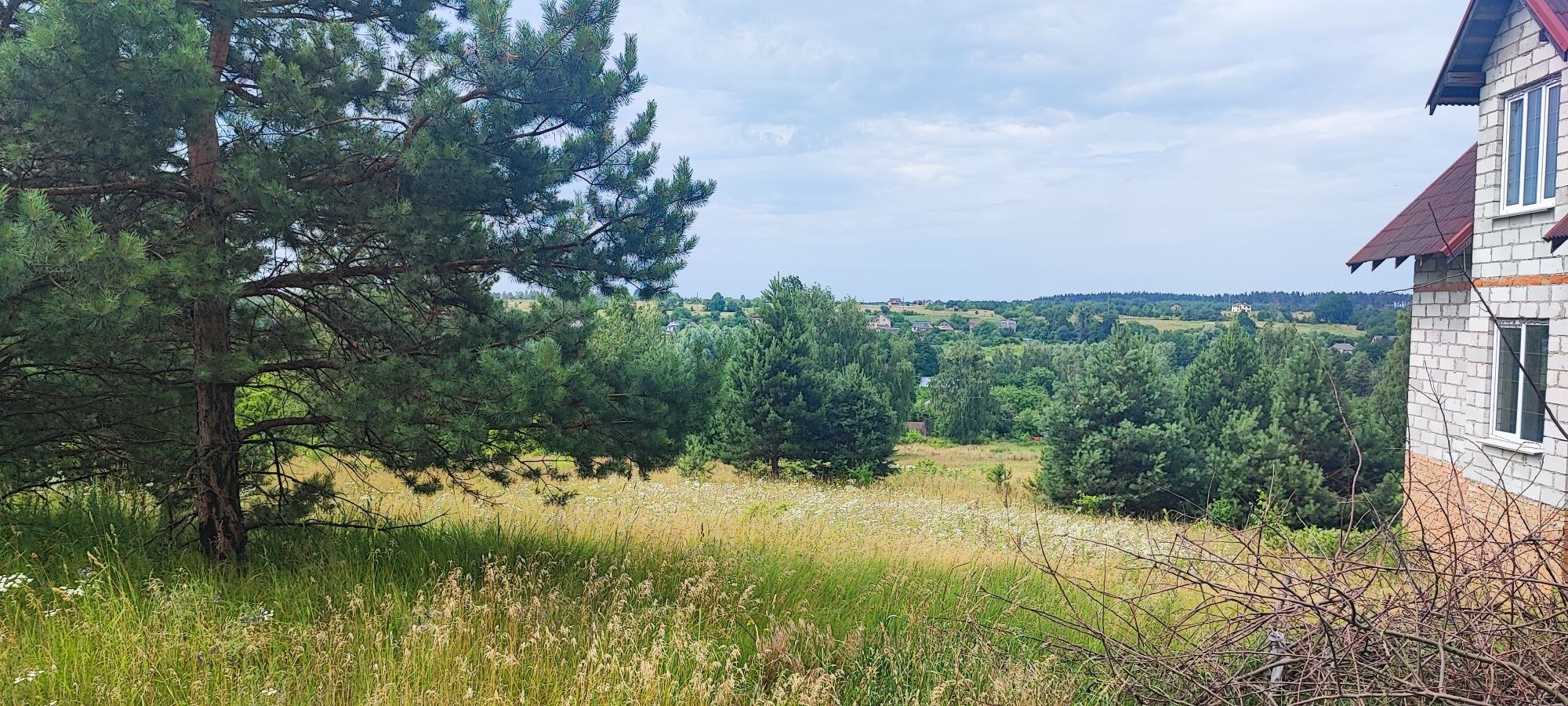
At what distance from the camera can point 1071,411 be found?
906 inches

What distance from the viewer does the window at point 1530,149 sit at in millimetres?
9773

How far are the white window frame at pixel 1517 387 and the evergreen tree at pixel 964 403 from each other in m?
42.9

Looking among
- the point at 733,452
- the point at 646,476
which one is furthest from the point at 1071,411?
the point at 646,476

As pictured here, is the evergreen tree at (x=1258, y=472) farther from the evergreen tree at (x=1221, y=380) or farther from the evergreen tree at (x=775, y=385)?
the evergreen tree at (x=775, y=385)

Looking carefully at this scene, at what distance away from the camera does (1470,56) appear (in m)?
11.0

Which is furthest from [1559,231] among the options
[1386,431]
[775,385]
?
[775,385]

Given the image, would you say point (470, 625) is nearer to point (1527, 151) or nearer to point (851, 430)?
point (1527, 151)

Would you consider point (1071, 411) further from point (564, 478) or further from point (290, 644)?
point (290, 644)

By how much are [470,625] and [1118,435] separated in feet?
68.2

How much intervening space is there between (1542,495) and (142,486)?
47.0 feet

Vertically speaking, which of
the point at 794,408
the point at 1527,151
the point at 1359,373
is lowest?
the point at 1359,373

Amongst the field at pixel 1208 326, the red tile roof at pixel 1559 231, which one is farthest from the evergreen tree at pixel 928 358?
the red tile roof at pixel 1559 231

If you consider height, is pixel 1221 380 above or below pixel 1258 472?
above

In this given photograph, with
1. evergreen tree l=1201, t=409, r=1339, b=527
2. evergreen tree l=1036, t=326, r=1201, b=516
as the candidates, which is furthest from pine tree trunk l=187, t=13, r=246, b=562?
evergreen tree l=1036, t=326, r=1201, b=516
